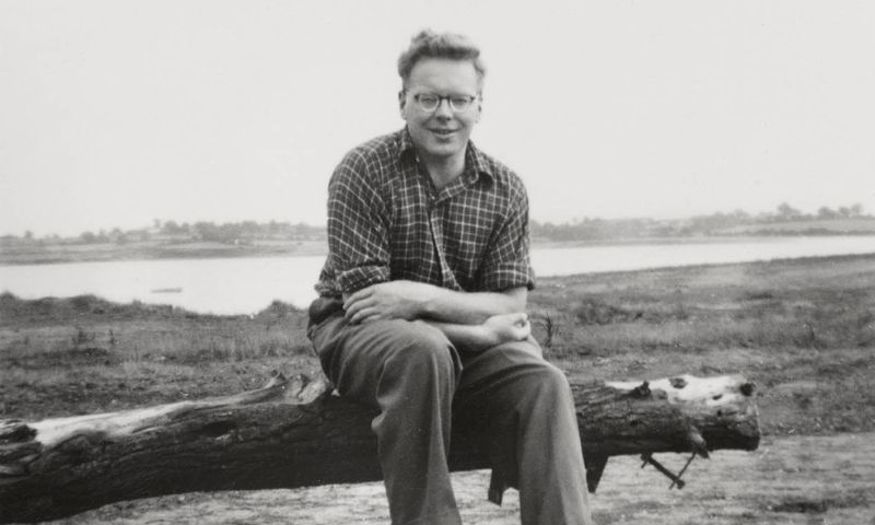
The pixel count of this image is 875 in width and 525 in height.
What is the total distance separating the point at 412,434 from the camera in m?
2.34

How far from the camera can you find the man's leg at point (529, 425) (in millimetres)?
2391

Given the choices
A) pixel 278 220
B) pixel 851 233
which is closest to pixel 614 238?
pixel 851 233

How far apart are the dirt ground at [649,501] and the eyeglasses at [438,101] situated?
2.51 meters

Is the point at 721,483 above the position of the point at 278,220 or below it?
below

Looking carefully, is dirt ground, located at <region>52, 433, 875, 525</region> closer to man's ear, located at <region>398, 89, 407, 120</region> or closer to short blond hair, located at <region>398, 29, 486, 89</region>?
man's ear, located at <region>398, 89, 407, 120</region>

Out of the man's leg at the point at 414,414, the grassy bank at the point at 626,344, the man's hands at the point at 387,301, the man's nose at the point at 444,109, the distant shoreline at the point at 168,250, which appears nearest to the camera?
the man's leg at the point at 414,414

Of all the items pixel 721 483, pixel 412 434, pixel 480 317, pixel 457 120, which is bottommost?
pixel 721 483

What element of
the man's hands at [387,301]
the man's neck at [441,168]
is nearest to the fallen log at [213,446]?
the man's hands at [387,301]

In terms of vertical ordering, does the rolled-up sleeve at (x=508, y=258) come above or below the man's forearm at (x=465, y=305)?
above

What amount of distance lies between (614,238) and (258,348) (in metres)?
3.14

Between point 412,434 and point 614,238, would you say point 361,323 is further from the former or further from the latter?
point 614,238

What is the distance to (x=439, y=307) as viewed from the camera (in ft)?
8.84

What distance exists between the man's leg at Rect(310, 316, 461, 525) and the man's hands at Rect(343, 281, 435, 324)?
9 centimetres

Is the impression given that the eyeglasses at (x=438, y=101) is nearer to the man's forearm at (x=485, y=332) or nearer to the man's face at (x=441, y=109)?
the man's face at (x=441, y=109)
